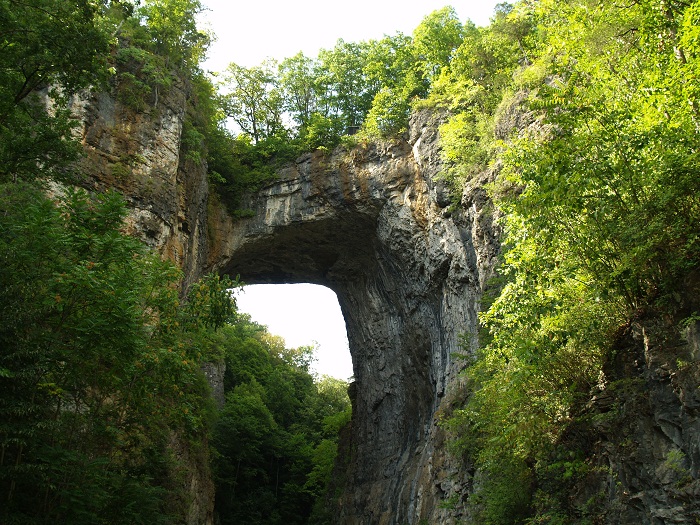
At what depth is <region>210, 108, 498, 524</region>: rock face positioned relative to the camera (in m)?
16.1

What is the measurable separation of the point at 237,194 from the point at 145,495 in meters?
14.9

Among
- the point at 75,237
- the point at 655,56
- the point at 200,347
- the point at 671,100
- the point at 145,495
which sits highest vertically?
the point at 655,56

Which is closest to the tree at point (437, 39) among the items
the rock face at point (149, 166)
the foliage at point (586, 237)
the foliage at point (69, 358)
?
the rock face at point (149, 166)

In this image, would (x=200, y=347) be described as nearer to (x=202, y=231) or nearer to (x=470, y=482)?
(x=470, y=482)

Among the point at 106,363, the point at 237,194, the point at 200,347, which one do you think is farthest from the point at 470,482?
the point at 237,194

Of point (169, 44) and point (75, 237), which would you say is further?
point (169, 44)

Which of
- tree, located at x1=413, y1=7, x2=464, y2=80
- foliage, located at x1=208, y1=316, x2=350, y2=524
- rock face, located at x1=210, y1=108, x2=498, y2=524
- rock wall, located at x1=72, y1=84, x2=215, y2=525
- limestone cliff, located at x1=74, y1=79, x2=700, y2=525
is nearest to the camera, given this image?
limestone cliff, located at x1=74, y1=79, x2=700, y2=525

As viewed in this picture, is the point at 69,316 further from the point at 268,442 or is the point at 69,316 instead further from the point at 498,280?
the point at 268,442

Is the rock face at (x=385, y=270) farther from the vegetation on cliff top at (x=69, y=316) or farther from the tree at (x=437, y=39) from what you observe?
the vegetation on cliff top at (x=69, y=316)

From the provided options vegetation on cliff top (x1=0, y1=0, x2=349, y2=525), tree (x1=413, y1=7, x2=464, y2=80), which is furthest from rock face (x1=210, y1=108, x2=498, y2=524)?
vegetation on cliff top (x1=0, y1=0, x2=349, y2=525)

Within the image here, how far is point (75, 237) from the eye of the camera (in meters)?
7.54

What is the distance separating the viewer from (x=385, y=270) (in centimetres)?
2089

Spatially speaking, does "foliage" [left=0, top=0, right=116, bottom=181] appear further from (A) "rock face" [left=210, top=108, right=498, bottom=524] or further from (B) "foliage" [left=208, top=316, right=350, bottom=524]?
(B) "foliage" [left=208, top=316, right=350, bottom=524]

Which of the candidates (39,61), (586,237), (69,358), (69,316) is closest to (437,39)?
(586,237)
